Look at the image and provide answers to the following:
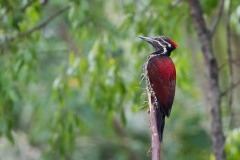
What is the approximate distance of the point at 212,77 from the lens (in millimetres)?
5590

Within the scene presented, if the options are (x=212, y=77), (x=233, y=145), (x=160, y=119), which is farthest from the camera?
(x=212, y=77)

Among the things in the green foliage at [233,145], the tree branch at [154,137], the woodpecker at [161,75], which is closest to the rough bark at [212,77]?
the green foliage at [233,145]

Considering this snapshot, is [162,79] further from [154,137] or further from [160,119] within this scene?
[154,137]

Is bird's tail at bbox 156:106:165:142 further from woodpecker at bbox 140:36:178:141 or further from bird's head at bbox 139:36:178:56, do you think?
bird's head at bbox 139:36:178:56

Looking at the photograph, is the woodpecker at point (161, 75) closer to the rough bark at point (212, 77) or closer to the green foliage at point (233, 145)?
the green foliage at point (233, 145)

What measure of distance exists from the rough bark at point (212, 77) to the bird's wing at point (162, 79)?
1.78 meters

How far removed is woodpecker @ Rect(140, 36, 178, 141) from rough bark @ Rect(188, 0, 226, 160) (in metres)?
1.76

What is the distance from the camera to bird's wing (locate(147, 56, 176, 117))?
12.1ft

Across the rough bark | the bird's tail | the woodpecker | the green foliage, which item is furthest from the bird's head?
the rough bark

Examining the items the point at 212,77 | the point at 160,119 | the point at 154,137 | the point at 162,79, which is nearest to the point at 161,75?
the point at 162,79

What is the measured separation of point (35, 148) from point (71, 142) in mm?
4713

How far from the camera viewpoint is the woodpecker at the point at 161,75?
3672 millimetres

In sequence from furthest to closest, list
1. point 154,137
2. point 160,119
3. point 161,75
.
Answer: point 161,75
point 160,119
point 154,137

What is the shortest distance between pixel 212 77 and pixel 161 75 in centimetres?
191
